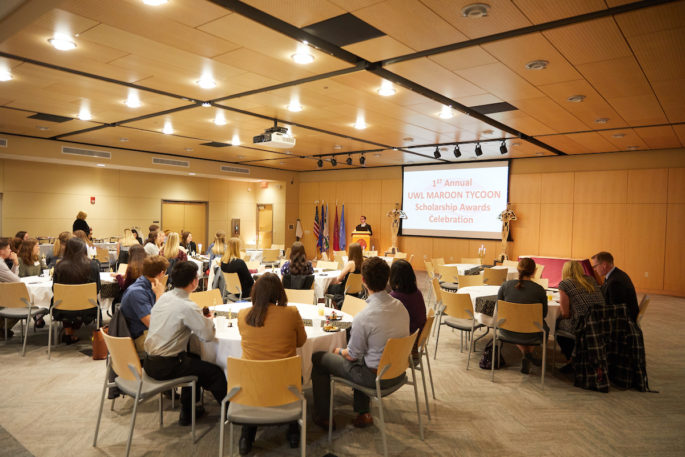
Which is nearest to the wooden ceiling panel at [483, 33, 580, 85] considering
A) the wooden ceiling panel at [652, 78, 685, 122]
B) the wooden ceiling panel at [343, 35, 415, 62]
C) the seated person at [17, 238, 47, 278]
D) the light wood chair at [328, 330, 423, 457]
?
the wooden ceiling panel at [343, 35, 415, 62]

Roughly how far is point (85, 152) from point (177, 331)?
403 inches

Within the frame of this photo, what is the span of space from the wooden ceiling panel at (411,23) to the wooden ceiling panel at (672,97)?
308cm

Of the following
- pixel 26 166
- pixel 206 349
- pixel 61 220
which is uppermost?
pixel 26 166

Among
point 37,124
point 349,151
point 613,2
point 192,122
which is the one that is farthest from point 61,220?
point 613,2

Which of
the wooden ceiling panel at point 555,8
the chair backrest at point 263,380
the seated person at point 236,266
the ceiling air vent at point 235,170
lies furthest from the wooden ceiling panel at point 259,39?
the ceiling air vent at point 235,170

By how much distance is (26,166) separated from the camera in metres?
12.0

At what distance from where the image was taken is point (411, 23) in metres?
3.88

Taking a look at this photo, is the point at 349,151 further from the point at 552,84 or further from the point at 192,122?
the point at 552,84

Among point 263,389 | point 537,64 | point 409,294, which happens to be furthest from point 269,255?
point 263,389

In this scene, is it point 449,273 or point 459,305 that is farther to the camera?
point 449,273

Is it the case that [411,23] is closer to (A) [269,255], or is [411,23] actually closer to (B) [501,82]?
(B) [501,82]

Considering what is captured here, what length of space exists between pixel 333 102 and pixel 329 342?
4219mm

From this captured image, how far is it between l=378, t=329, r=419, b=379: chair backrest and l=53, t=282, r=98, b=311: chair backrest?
12.5 feet

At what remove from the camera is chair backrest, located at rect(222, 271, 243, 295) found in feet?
20.2
